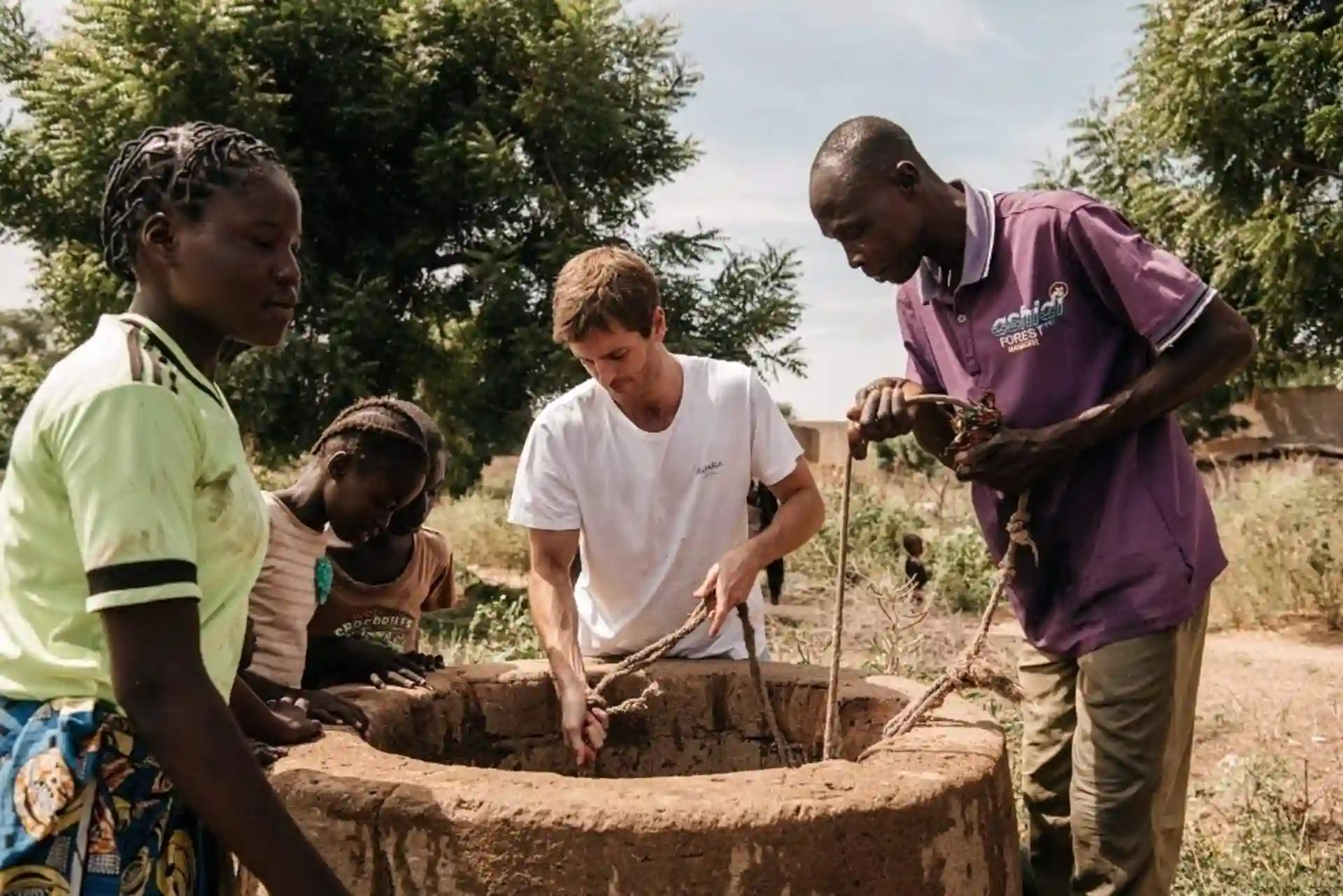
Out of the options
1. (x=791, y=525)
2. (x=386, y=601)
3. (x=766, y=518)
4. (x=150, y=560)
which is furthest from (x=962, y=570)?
(x=150, y=560)

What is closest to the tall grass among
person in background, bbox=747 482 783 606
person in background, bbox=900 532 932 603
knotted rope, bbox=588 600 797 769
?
person in background, bbox=900 532 932 603

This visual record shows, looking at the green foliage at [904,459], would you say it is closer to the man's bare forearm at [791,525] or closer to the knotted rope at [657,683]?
the man's bare forearm at [791,525]

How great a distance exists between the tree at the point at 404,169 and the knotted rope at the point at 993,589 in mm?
7789

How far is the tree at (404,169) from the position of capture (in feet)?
31.4

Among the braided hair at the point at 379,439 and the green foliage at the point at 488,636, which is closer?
the braided hair at the point at 379,439

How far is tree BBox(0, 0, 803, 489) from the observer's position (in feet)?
31.4

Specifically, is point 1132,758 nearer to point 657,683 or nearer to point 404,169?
point 657,683

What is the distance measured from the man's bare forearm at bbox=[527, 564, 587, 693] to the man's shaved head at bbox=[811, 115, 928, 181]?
1013 mm

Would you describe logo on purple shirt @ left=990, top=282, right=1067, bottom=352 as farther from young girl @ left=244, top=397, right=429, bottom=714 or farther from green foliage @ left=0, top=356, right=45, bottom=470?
green foliage @ left=0, top=356, right=45, bottom=470

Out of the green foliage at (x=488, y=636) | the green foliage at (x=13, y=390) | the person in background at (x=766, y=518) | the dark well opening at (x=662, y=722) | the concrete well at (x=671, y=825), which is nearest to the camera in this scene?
the concrete well at (x=671, y=825)

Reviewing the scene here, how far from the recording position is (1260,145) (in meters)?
8.04

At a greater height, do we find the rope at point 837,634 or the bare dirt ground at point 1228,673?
the rope at point 837,634

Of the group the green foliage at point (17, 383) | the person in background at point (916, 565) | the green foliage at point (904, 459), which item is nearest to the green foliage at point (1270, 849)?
the person in background at point (916, 565)

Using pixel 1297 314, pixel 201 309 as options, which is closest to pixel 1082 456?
pixel 201 309
